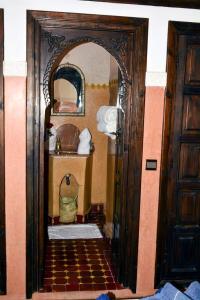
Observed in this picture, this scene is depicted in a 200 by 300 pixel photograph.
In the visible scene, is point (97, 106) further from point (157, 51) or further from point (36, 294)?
point (36, 294)

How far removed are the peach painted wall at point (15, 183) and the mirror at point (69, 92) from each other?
232 centimetres

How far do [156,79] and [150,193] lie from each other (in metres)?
1.08

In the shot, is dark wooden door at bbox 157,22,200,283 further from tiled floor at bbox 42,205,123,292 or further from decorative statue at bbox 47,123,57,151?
decorative statue at bbox 47,123,57,151

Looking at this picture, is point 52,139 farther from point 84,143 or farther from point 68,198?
point 68,198

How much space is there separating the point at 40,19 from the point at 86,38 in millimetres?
427

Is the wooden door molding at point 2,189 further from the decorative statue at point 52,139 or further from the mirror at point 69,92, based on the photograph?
the mirror at point 69,92

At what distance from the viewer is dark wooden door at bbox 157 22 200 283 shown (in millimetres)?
3164

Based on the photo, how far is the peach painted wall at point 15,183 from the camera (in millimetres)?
2982

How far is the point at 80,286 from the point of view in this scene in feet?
11.3

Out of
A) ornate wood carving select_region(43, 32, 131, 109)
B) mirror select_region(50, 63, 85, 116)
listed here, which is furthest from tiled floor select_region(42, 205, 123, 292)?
mirror select_region(50, 63, 85, 116)

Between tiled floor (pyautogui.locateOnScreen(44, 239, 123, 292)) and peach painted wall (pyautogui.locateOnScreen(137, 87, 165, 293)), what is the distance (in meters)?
0.34

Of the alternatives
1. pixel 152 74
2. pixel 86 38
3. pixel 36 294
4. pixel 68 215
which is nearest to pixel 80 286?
pixel 36 294

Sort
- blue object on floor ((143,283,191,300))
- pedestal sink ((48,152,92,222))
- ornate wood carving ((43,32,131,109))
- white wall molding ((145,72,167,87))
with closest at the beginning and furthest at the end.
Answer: blue object on floor ((143,283,191,300))
ornate wood carving ((43,32,131,109))
white wall molding ((145,72,167,87))
pedestal sink ((48,152,92,222))

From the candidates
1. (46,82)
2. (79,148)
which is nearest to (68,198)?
(79,148)
